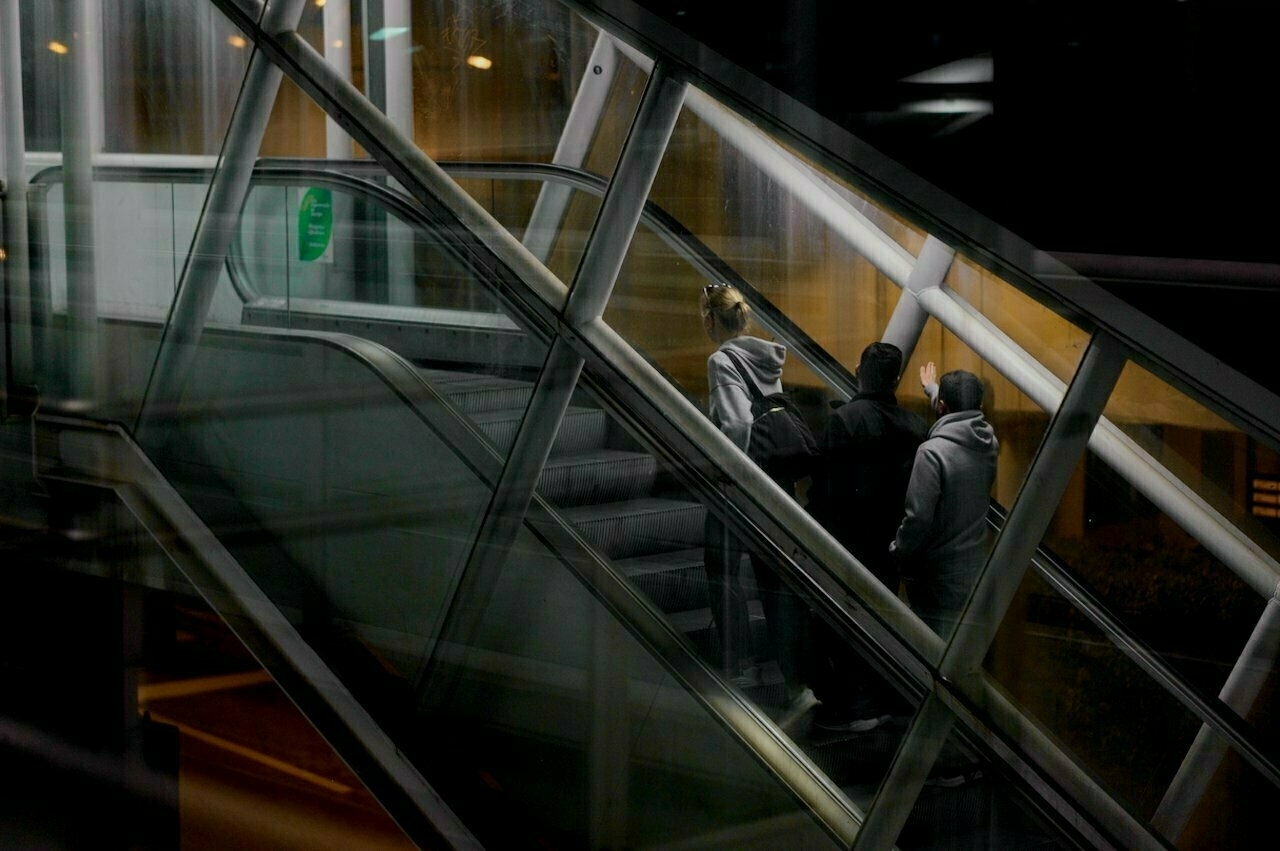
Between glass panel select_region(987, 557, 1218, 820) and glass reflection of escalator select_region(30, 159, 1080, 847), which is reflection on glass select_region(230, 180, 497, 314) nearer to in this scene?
glass reflection of escalator select_region(30, 159, 1080, 847)

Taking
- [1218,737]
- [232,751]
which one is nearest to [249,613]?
[232,751]

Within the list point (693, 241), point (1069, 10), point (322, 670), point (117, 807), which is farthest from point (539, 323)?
point (117, 807)

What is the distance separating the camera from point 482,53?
8.16ft

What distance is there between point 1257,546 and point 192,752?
2.23 meters

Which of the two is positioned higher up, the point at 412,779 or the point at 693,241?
the point at 693,241

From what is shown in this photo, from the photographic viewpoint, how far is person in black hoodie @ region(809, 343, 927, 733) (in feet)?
6.28

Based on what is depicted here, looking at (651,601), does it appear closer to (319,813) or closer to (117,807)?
(319,813)

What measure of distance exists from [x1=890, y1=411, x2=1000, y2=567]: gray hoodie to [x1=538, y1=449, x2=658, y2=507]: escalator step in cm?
47

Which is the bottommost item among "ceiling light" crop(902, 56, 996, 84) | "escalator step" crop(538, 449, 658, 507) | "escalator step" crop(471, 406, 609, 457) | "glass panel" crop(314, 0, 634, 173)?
"escalator step" crop(538, 449, 658, 507)

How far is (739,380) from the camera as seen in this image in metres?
2.11

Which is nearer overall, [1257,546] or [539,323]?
[1257,546]

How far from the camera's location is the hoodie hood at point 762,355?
205 cm

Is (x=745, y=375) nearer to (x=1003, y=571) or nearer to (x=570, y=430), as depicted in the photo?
(x=570, y=430)

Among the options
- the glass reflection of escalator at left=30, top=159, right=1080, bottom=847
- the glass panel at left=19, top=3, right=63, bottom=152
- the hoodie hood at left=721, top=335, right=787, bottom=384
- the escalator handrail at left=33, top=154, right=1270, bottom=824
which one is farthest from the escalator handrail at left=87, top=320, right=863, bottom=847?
the glass panel at left=19, top=3, right=63, bottom=152
